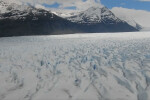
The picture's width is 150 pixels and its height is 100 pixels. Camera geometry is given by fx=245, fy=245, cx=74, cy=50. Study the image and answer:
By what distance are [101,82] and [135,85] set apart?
311cm

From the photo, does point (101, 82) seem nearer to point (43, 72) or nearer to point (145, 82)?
point (145, 82)

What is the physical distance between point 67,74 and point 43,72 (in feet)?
9.65

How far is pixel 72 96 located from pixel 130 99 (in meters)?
4.28

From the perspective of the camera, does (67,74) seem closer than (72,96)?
No

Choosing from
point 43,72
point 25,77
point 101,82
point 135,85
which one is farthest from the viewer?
point 43,72

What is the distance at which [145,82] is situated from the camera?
2198 cm

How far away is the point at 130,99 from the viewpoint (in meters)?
17.5

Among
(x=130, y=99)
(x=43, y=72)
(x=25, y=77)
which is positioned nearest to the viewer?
(x=130, y=99)

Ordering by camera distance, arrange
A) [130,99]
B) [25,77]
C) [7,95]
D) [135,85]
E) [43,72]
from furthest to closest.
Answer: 1. [43,72]
2. [25,77]
3. [135,85]
4. [7,95]
5. [130,99]

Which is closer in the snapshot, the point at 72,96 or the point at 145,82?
the point at 72,96

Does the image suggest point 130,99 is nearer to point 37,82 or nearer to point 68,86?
point 68,86

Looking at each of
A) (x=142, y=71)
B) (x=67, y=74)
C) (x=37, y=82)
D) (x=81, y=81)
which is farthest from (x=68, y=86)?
(x=142, y=71)

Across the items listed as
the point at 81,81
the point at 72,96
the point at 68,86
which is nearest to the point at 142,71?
the point at 81,81

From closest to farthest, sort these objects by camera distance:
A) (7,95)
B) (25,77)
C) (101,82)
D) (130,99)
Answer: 1. (130,99)
2. (7,95)
3. (101,82)
4. (25,77)
